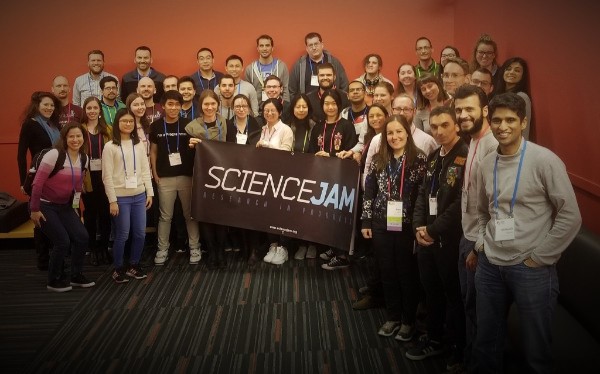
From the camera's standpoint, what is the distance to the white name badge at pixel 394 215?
126 inches

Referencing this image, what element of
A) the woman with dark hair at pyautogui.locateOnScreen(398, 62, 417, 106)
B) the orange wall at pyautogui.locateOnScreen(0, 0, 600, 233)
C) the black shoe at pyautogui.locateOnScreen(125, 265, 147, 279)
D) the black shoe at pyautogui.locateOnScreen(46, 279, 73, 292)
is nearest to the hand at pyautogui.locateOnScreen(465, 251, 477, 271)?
the woman with dark hair at pyautogui.locateOnScreen(398, 62, 417, 106)

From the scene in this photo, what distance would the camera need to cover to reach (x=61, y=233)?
4.13m

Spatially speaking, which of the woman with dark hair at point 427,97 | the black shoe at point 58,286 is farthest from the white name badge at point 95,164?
the woman with dark hair at point 427,97

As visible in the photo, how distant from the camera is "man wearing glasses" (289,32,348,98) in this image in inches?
230

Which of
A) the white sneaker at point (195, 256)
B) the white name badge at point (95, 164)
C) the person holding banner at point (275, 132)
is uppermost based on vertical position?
the person holding banner at point (275, 132)

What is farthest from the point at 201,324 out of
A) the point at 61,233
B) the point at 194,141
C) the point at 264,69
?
the point at 264,69

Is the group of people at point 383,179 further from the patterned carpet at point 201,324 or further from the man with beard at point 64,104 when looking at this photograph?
the patterned carpet at point 201,324

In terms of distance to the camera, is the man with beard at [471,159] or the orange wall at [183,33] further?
the orange wall at [183,33]

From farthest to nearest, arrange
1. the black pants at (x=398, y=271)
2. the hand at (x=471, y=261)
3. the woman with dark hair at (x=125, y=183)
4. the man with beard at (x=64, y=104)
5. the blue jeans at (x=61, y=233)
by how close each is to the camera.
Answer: the man with beard at (x=64, y=104) < the woman with dark hair at (x=125, y=183) < the blue jeans at (x=61, y=233) < the black pants at (x=398, y=271) < the hand at (x=471, y=261)

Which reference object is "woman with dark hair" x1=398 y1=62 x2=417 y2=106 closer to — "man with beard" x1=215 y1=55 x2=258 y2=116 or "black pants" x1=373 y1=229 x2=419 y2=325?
"man with beard" x1=215 y1=55 x2=258 y2=116

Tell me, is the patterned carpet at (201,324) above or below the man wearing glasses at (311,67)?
below

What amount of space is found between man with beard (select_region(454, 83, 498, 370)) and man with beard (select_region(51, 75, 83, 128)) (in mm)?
3935

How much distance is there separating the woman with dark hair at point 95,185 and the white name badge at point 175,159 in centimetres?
64

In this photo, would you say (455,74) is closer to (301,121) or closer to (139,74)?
(301,121)
